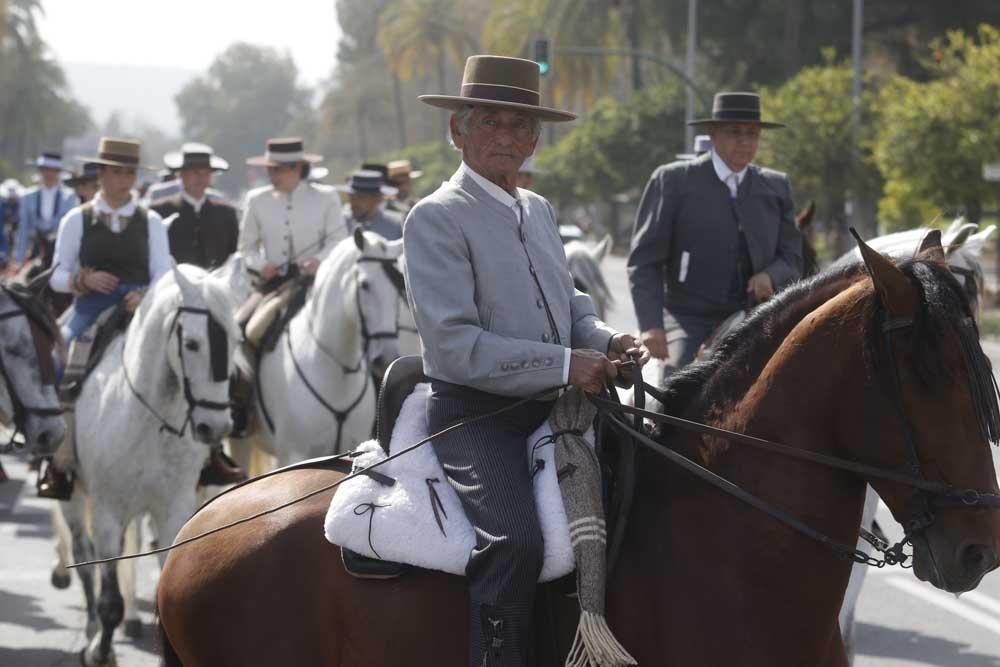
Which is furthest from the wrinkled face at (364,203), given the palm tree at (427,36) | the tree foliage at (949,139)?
the palm tree at (427,36)

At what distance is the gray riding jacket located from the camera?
13.5ft

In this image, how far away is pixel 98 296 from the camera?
8.82m

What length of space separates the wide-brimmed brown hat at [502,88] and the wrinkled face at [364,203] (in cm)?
830

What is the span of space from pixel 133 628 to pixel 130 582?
0.27m

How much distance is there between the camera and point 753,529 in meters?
4.02

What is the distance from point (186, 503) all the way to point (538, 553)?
4.30m

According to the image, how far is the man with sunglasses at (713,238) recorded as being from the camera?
747 cm

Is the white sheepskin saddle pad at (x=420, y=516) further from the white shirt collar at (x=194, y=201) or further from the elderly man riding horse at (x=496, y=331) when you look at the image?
the white shirt collar at (x=194, y=201)

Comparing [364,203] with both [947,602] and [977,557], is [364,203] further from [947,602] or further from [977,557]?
[977,557]

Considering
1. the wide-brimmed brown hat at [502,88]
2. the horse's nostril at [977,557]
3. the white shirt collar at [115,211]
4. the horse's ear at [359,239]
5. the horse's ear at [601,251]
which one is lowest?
the horse's ear at [601,251]

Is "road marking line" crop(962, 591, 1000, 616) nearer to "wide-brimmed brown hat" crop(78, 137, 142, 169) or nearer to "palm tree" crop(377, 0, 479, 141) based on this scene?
"wide-brimmed brown hat" crop(78, 137, 142, 169)

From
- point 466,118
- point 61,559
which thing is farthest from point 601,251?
point 466,118

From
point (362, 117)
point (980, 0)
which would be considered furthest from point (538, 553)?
point (362, 117)

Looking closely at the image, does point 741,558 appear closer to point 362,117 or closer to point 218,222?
point 218,222
